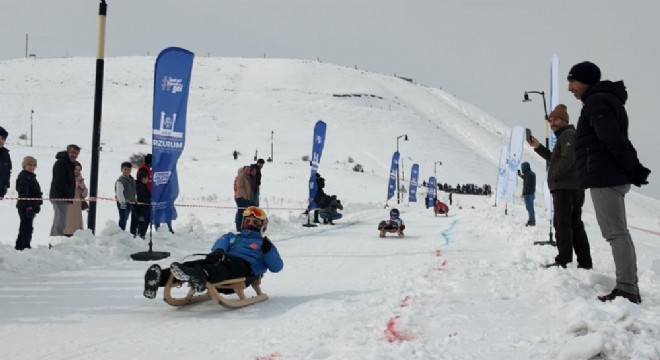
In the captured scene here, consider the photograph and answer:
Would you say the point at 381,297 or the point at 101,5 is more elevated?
the point at 101,5

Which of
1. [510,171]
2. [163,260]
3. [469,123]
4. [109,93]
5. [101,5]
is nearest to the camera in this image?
[163,260]

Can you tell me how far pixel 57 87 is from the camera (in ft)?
321

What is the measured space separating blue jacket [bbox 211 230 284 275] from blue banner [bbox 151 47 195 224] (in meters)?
4.00

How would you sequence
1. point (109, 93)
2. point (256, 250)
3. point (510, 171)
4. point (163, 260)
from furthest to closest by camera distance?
point (109, 93) → point (510, 171) → point (163, 260) → point (256, 250)

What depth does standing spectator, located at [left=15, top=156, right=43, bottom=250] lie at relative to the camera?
8.69 metres

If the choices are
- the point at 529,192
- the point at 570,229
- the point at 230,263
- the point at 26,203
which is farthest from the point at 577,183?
the point at 529,192

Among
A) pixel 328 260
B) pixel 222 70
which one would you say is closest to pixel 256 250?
pixel 328 260

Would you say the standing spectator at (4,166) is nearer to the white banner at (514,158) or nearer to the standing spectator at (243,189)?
the standing spectator at (243,189)

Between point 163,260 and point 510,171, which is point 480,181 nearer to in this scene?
point 510,171

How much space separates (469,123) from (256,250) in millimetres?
116265

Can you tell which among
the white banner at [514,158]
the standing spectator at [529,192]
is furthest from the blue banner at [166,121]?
the white banner at [514,158]

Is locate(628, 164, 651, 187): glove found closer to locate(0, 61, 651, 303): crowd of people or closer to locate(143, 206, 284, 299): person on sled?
locate(0, 61, 651, 303): crowd of people

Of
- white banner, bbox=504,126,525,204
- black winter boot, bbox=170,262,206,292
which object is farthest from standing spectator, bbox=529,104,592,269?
white banner, bbox=504,126,525,204

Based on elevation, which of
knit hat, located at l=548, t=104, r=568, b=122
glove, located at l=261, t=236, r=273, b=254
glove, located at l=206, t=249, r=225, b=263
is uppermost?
knit hat, located at l=548, t=104, r=568, b=122
